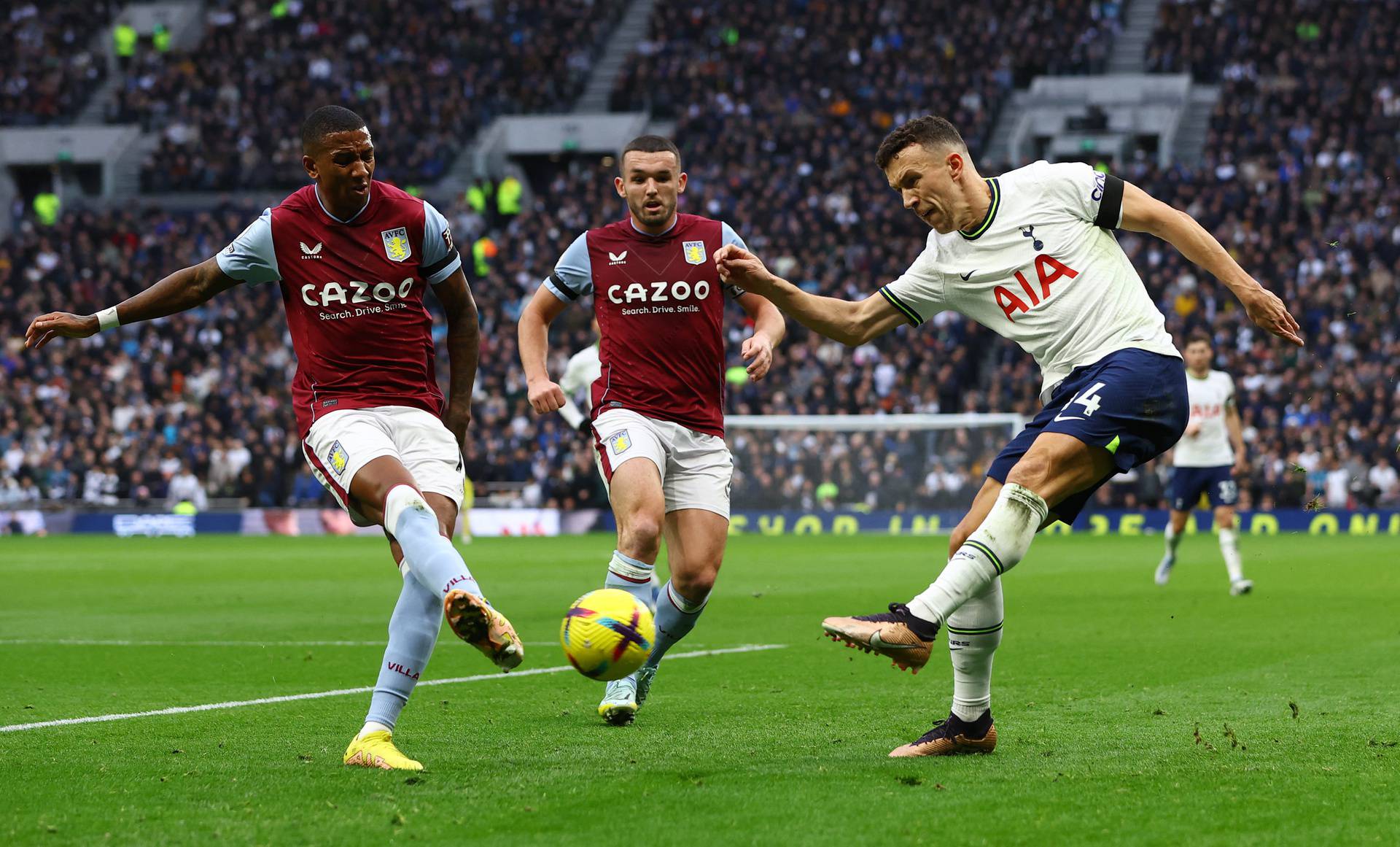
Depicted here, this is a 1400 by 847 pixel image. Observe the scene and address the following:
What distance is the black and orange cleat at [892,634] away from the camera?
5305 mm

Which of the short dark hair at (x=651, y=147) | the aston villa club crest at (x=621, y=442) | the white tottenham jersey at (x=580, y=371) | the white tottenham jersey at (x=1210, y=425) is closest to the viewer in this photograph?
the aston villa club crest at (x=621, y=442)

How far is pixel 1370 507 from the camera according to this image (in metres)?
28.5

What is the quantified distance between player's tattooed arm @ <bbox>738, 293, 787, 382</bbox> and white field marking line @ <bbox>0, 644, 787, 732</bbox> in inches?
68.6

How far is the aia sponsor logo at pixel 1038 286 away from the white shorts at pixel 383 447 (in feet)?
7.29

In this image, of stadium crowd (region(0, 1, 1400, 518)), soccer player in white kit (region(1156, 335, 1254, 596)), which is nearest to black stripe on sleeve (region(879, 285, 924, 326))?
soccer player in white kit (region(1156, 335, 1254, 596))

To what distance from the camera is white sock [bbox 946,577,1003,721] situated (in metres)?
6.26

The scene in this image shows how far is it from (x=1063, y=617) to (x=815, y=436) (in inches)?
693

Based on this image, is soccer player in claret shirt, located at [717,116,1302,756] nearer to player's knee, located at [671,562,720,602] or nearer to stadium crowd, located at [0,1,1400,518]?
player's knee, located at [671,562,720,602]

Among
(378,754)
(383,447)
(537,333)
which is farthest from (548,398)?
→ (378,754)

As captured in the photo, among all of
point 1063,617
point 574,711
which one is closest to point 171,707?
point 574,711

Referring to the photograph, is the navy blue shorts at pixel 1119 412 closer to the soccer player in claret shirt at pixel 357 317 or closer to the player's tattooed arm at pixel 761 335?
the player's tattooed arm at pixel 761 335

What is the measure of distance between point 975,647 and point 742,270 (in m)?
1.71

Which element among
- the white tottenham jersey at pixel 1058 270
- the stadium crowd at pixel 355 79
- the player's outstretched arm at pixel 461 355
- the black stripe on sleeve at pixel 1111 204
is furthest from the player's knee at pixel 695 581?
the stadium crowd at pixel 355 79

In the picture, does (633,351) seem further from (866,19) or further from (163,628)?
(866,19)
